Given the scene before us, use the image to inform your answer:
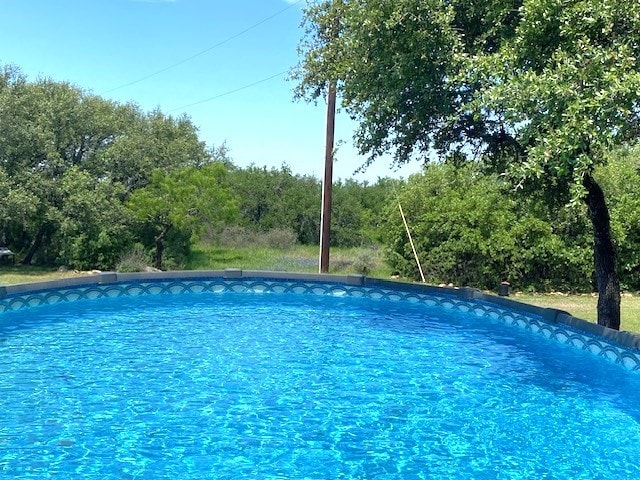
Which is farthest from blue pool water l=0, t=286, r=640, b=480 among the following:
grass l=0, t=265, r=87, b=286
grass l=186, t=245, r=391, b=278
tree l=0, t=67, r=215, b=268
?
grass l=186, t=245, r=391, b=278

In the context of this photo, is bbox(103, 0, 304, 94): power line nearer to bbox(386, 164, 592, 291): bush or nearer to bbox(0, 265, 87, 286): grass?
bbox(386, 164, 592, 291): bush

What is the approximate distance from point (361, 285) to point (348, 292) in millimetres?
401

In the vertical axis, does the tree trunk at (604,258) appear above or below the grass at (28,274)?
above

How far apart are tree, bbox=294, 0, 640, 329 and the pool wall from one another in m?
0.92

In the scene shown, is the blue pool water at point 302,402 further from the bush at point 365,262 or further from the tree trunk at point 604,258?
the bush at point 365,262

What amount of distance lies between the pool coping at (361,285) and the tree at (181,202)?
441 cm

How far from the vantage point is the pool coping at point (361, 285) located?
10184 millimetres

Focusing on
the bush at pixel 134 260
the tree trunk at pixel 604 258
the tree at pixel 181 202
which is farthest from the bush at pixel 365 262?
the tree trunk at pixel 604 258

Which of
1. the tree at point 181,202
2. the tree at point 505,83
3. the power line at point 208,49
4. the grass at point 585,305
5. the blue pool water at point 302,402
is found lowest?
the blue pool water at point 302,402

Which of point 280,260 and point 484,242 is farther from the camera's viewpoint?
point 280,260

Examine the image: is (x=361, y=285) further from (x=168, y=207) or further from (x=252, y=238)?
(x=252, y=238)

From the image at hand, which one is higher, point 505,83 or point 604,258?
point 505,83

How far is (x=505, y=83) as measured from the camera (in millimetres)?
7914

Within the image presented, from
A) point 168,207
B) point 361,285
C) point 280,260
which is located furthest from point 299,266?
point 361,285
